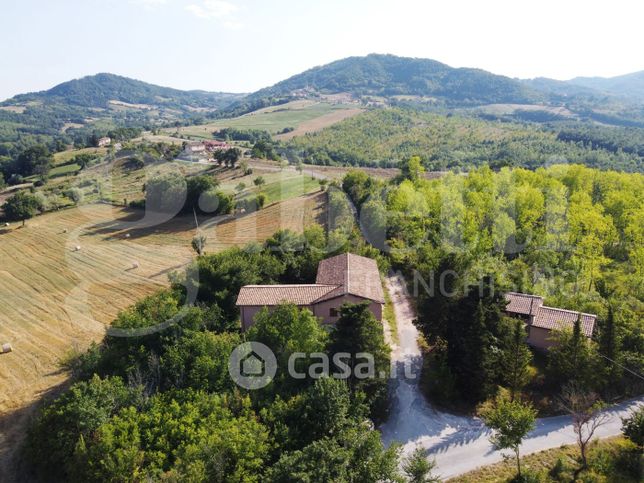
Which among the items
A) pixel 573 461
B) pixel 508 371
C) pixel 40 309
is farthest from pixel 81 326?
pixel 573 461

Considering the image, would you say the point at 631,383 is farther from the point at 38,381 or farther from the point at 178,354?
the point at 38,381

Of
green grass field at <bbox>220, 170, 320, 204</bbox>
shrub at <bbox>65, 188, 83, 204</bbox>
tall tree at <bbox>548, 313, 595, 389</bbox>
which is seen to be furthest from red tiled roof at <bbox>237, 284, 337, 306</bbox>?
shrub at <bbox>65, 188, 83, 204</bbox>

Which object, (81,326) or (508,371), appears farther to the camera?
(81,326)

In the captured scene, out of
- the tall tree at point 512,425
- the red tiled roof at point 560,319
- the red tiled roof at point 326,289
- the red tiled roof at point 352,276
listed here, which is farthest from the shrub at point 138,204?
the tall tree at point 512,425

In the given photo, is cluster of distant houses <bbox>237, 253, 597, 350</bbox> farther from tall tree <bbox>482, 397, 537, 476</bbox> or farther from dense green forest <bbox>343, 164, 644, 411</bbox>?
tall tree <bbox>482, 397, 537, 476</bbox>

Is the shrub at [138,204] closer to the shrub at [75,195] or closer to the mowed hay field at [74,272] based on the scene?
the mowed hay field at [74,272]

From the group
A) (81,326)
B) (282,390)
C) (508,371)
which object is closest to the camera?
(282,390)
